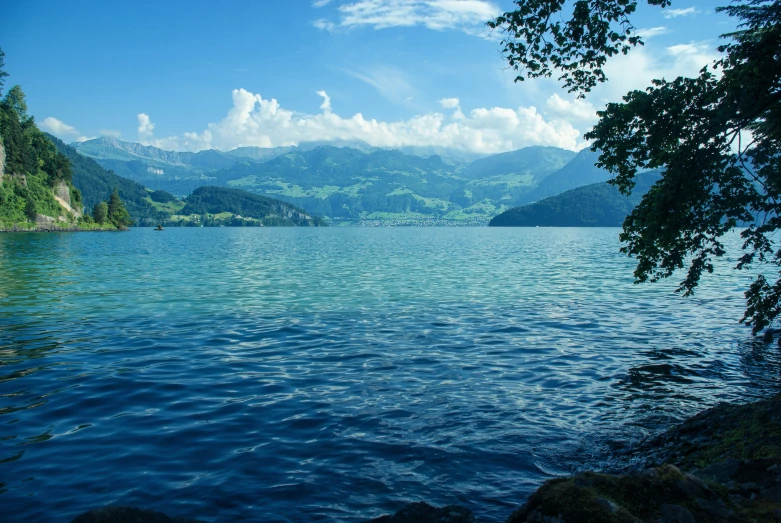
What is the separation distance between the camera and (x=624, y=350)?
2152 centimetres

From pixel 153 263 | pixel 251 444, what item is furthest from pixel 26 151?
pixel 251 444

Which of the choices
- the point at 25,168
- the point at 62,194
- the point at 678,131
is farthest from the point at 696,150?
the point at 62,194

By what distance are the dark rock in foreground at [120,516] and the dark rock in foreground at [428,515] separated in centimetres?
325

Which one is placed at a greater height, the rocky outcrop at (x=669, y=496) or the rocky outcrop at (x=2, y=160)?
the rocky outcrop at (x=2, y=160)

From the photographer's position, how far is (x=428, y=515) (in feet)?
26.6

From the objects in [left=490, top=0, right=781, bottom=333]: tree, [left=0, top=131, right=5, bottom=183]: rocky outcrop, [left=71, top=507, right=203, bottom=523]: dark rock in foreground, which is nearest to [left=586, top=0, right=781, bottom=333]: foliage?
[left=490, top=0, right=781, bottom=333]: tree

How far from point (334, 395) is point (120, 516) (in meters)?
8.78

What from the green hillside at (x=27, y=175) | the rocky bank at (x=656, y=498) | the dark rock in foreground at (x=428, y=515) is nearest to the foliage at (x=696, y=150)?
the rocky bank at (x=656, y=498)

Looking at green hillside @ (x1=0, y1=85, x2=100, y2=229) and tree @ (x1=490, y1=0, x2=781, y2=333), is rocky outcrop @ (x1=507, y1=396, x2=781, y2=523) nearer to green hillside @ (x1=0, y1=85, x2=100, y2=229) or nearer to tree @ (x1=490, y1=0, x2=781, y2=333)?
tree @ (x1=490, y1=0, x2=781, y2=333)

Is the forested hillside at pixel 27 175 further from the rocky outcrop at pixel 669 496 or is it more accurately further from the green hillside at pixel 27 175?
the rocky outcrop at pixel 669 496

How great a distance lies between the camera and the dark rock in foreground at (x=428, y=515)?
7.96 metres

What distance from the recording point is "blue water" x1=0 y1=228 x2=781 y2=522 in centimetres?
995

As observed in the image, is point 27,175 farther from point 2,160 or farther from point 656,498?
point 656,498

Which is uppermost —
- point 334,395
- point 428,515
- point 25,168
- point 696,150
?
point 25,168
